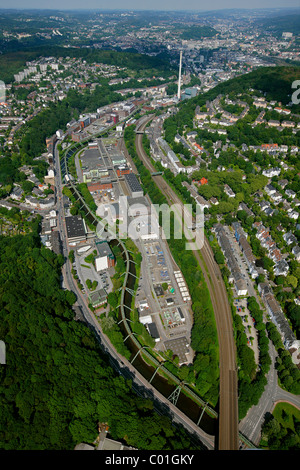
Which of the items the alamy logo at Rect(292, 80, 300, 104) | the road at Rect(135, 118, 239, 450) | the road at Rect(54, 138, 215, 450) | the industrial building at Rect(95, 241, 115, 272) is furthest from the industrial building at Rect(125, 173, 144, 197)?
the alamy logo at Rect(292, 80, 300, 104)

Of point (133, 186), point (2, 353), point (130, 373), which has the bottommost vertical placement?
point (130, 373)

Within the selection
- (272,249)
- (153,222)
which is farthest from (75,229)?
(272,249)

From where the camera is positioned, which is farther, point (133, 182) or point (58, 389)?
point (133, 182)

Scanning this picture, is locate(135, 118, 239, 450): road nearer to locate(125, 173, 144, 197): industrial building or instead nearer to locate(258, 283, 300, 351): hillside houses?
locate(258, 283, 300, 351): hillside houses

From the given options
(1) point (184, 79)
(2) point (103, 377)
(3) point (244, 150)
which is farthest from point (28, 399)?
(1) point (184, 79)

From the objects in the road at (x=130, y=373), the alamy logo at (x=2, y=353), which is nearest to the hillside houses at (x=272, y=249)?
the road at (x=130, y=373)

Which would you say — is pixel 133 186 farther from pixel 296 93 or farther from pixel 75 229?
pixel 296 93
